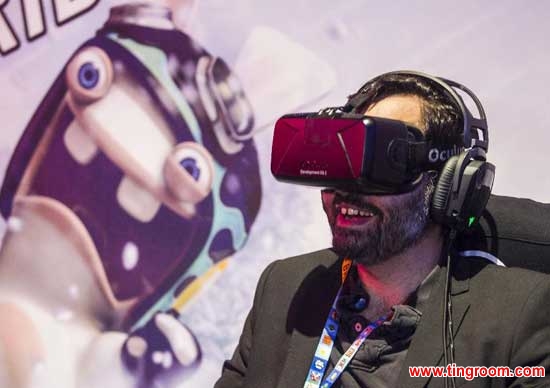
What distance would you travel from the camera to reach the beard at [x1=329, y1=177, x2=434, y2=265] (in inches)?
43.6

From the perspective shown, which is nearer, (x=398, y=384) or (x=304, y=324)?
(x=398, y=384)

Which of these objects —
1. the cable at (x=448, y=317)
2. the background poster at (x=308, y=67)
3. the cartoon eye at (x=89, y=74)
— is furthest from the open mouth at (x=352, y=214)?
the cartoon eye at (x=89, y=74)

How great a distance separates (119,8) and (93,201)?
1.61ft

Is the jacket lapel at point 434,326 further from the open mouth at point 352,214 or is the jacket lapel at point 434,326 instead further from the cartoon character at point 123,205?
the cartoon character at point 123,205

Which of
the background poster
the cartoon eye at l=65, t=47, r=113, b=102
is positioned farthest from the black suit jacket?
the cartoon eye at l=65, t=47, r=113, b=102

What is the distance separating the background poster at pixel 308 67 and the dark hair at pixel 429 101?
19.0 inches

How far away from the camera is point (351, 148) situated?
1005 mm

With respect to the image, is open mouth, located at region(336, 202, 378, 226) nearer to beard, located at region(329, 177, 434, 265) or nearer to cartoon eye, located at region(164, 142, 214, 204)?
beard, located at region(329, 177, 434, 265)

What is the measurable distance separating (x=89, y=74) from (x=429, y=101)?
1014 millimetres

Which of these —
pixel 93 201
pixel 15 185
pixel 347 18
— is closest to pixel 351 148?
pixel 347 18

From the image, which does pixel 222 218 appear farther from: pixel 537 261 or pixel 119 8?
pixel 537 261

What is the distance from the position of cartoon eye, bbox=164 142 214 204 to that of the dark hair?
2.13 ft

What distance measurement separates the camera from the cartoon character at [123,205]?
177cm

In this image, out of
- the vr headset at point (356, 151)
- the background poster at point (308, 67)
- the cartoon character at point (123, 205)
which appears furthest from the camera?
the cartoon character at point (123, 205)
